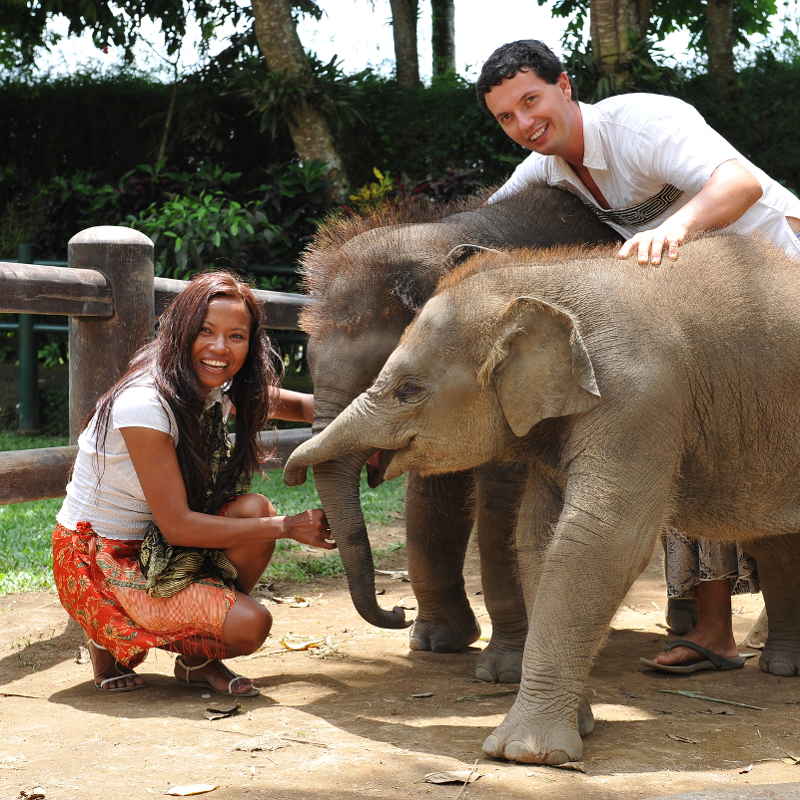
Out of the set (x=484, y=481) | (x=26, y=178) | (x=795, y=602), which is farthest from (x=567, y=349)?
(x=26, y=178)

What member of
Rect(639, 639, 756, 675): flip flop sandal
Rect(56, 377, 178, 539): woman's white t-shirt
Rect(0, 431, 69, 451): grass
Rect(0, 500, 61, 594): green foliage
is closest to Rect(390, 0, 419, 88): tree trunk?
Rect(0, 431, 69, 451): grass

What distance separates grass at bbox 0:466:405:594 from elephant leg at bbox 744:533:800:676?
230 centimetres

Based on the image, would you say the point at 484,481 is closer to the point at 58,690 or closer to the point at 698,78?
the point at 58,690

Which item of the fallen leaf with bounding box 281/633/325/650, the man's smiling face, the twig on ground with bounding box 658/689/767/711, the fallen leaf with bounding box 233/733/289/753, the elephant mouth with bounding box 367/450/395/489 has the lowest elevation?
the twig on ground with bounding box 658/689/767/711

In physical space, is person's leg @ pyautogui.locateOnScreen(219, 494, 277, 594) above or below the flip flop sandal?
above

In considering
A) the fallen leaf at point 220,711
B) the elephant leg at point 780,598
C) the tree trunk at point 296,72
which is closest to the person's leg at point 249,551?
the fallen leaf at point 220,711

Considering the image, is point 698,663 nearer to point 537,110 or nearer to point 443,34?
point 537,110

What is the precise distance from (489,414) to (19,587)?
2.78 meters

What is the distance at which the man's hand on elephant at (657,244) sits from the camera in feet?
11.3

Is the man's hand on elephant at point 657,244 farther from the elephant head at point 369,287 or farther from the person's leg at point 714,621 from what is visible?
the person's leg at point 714,621

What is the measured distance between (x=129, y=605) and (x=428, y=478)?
4.29 ft

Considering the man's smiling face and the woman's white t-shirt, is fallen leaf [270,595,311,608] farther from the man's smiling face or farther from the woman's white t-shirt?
the man's smiling face

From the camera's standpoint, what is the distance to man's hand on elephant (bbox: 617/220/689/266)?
11.3 feet

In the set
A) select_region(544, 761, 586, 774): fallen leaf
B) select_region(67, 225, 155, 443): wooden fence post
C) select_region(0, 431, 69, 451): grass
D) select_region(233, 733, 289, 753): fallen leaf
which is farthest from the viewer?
select_region(0, 431, 69, 451): grass
